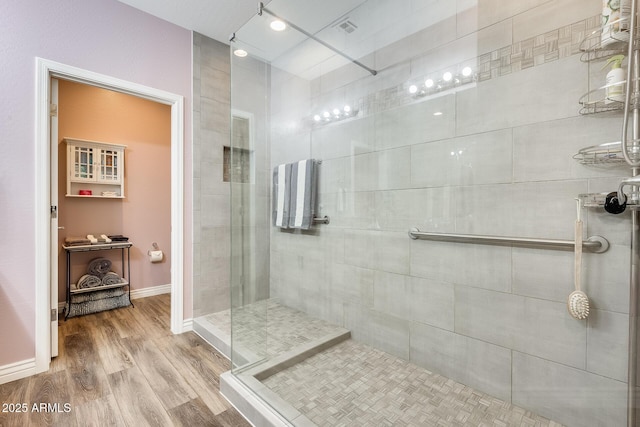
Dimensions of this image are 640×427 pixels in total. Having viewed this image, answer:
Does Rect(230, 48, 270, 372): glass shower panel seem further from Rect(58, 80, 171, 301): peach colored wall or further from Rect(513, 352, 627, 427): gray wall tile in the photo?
Rect(58, 80, 171, 301): peach colored wall

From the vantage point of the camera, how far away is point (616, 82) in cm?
104

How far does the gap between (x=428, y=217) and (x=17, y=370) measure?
2757 millimetres

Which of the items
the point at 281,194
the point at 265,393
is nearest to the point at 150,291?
the point at 281,194

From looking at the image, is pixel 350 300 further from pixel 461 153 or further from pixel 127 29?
pixel 127 29

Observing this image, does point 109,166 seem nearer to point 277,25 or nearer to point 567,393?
point 277,25

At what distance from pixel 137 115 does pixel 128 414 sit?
10.5 ft

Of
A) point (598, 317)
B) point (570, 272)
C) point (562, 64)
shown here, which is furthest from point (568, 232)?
point (562, 64)

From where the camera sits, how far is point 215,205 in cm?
273

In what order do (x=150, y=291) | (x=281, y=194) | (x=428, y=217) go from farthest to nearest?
(x=150, y=291), (x=281, y=194), (x=428, y=217)

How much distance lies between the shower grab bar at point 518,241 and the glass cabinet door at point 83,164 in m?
3.39

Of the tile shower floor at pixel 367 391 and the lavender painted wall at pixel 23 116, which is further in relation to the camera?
the lavender painted wall at pixel 23 116

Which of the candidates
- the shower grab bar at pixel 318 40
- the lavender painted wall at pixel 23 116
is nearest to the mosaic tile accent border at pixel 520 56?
the shower grab bar at pixel 318 40

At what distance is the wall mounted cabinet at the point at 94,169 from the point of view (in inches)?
116

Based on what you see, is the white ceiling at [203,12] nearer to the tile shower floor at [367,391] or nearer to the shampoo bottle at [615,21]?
the shampoo bottle at [615,21]
